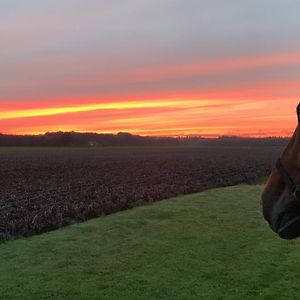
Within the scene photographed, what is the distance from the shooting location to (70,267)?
29.5 feet

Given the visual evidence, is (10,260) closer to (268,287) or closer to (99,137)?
(268,287)

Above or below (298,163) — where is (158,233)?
below

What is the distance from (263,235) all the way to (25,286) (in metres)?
5.87

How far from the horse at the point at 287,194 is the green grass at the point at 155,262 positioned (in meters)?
4.68

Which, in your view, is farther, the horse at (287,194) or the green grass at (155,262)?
the green grass at (155,262)

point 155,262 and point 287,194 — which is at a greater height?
point 287,194

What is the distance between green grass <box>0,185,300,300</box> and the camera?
7.45m

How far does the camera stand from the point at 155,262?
9164 mm

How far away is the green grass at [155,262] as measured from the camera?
7449mm

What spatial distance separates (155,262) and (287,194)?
6835 mm

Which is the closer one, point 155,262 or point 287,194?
point 287,194

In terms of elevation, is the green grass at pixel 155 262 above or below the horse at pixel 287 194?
below

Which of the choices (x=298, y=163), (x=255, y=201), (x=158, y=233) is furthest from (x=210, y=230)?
(x=298, y=163)

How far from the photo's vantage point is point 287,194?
260cm
